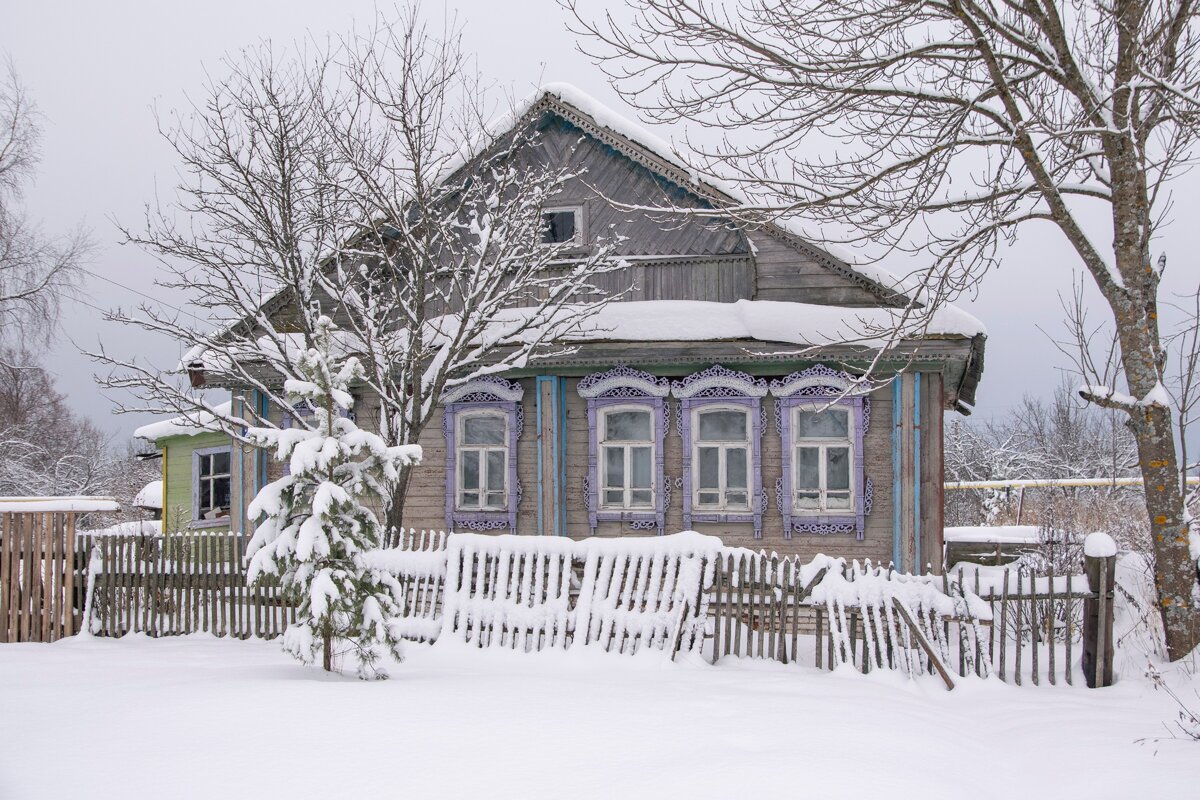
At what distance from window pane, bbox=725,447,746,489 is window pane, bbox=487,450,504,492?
3382 millimetres

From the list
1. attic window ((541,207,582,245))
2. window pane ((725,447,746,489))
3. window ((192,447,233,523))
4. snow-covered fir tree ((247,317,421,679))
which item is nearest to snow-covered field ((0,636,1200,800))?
snow-covered fir tree ((247,317,421,679))

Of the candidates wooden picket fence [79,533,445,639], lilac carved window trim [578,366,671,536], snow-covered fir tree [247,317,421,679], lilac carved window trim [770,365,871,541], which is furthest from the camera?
lilac carved window trim [578,366,671,536]

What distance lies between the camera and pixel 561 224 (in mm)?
14234

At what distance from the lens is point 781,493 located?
12.6 meters

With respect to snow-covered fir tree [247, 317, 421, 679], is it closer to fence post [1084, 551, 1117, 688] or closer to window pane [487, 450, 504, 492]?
window pane [487, 450, 504, 492]

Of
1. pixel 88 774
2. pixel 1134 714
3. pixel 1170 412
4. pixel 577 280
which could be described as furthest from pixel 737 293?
pixel 88 774

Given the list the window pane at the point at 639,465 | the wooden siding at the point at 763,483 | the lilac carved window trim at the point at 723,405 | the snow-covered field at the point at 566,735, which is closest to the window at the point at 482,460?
the wooden siding at the point at 763,483

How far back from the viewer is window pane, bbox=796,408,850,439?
41.2ft

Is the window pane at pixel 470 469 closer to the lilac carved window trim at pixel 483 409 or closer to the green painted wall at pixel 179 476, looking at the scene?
the lilac carved window trim at pixel 483 409

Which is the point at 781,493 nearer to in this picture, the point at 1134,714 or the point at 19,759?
the point at 1134,714

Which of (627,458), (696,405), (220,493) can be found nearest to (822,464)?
(696,405)

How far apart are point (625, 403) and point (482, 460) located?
237 cm

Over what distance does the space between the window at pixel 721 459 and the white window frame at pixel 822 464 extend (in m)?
0.65

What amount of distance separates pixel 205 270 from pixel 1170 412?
1197 centimetres
